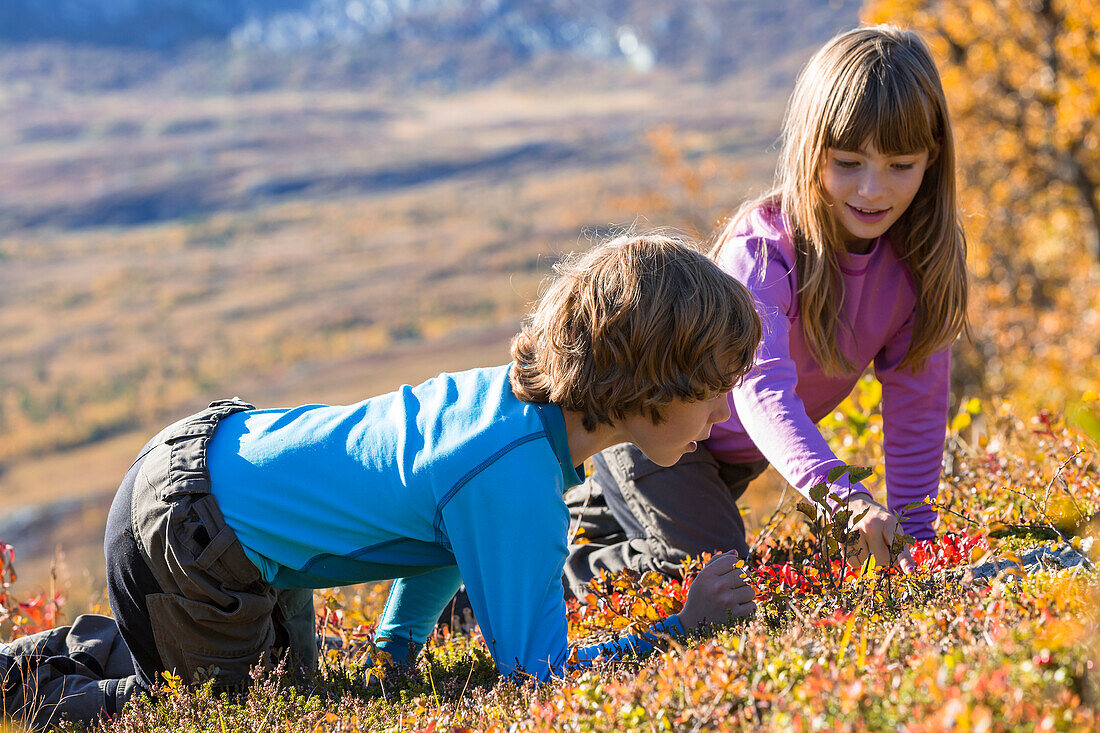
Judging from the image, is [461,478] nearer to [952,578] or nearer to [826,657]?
[826,657]

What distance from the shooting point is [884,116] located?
3.02m

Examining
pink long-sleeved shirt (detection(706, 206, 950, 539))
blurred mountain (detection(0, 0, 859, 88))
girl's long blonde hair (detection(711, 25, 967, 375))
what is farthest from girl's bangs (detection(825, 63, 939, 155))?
blurred mountain (detection(0, 0, 859, 88))

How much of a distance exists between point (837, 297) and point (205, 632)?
7.36 ft

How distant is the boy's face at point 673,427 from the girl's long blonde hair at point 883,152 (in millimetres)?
809

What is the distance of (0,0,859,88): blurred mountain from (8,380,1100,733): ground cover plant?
15099 cm

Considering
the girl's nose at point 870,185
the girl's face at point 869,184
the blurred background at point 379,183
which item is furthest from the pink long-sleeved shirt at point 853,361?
the blurred background at point 379,183

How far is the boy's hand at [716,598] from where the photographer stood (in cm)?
252

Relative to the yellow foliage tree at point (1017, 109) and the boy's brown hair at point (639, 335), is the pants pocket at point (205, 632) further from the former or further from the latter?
the yellow foliage tree at point (1017, 109)

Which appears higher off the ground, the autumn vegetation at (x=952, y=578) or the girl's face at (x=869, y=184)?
the girl's face at (x=869, y=184)

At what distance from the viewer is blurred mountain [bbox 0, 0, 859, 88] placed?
498 ft

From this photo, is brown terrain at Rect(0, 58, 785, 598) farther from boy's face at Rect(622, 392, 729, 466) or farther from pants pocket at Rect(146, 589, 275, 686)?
pants pocket at Rect(146, 589, 275, 686)

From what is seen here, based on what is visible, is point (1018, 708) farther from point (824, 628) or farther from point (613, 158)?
point (613, 158)

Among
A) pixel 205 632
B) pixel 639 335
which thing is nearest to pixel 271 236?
pixel 205 632

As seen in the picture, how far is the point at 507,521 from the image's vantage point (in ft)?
7.85
